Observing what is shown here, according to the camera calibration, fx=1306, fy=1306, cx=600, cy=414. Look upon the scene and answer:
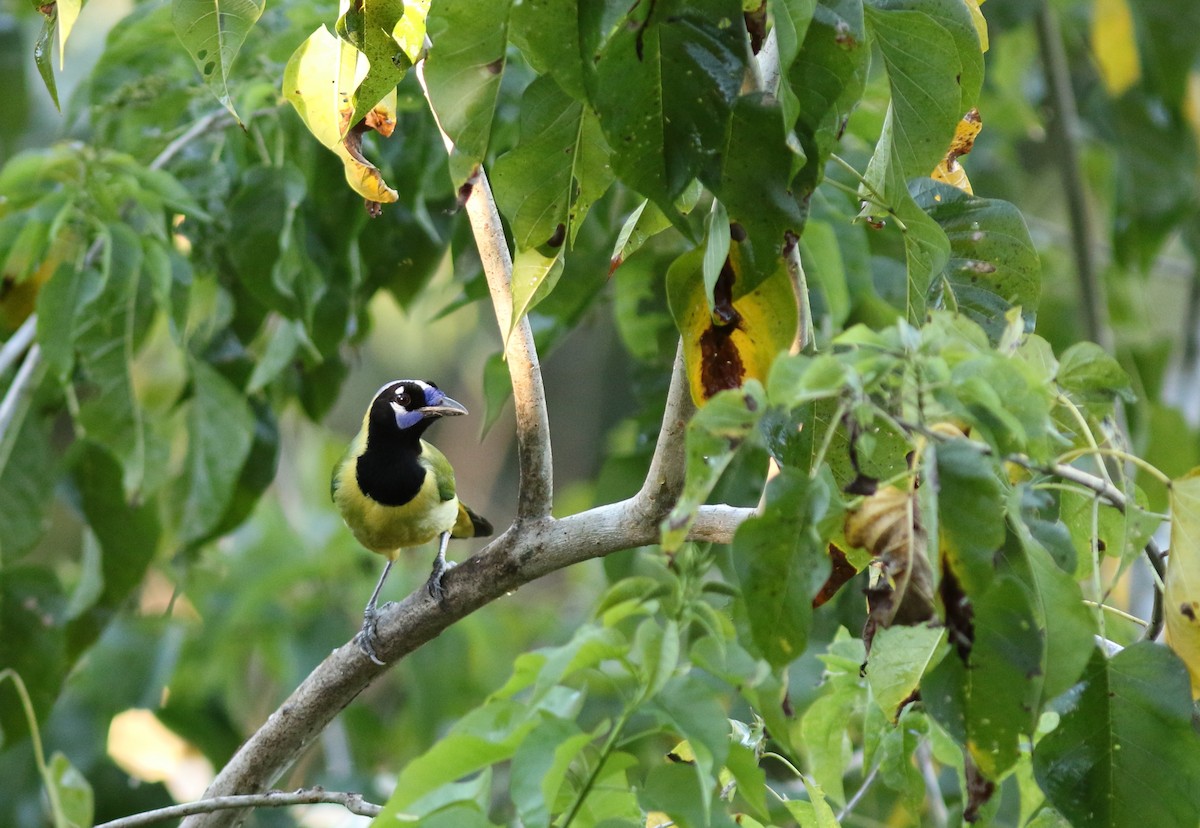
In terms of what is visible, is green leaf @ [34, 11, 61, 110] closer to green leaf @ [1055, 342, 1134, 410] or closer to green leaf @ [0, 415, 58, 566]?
green leaf @ [1055, 342, 1134, 410]

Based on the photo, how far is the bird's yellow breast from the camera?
3.65 meters

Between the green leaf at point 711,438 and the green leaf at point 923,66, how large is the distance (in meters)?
0.54

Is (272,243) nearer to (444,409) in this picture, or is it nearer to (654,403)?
(444,409)

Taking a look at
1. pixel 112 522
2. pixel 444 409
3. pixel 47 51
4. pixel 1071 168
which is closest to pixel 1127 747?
pixel 47 51

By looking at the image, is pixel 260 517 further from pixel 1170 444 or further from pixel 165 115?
pixel 1170 444

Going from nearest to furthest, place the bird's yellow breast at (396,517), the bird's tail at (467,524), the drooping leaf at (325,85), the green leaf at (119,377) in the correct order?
1. the drooping leaf at (325,85)
2. the green leaf at (119,377)
3. the bird's yellow breast at (396,517)
4. the bird's tail at (467,524)

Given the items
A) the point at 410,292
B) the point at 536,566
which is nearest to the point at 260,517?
the point at 410,292

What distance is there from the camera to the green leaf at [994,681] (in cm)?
121

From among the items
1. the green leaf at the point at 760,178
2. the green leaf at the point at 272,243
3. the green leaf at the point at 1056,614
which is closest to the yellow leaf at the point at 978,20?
the green leaf at the point at 760,178

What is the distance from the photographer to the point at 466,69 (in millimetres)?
1478

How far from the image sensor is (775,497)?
47.3 inches

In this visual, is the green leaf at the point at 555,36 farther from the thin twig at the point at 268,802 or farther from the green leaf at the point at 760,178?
the thin twig at the point at 268,802

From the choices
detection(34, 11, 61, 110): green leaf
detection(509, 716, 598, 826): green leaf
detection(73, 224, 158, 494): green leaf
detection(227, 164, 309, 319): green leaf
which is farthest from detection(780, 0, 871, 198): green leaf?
detection(73, 224, 158, 494): green leaf

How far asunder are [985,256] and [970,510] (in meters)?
0.71
